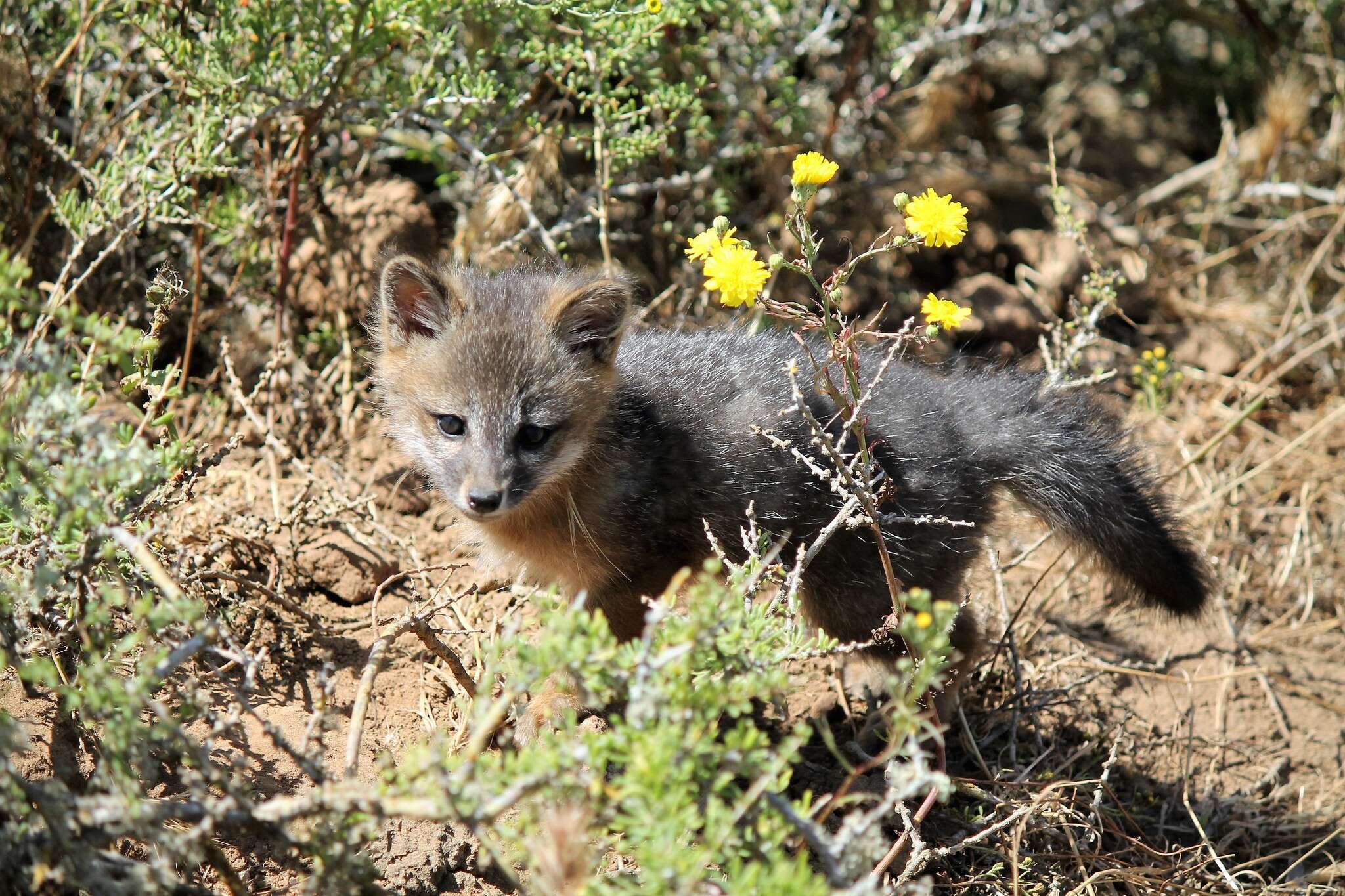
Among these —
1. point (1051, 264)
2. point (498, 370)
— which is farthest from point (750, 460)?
point (1051, 264)

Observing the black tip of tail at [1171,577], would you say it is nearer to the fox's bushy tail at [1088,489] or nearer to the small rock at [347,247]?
the fox's bushy tail at [1088,489]

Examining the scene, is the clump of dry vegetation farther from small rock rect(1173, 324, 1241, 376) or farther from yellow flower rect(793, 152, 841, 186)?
yellow flower rect(793, 152, 841, 186)

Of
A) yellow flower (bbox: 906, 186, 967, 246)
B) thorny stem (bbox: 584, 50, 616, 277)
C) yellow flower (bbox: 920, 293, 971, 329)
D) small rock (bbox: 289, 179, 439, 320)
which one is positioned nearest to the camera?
yellow flower (bbox: 906, 186, 967, 246)

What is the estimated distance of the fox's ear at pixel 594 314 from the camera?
3.79m

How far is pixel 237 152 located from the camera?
5199 millimetres

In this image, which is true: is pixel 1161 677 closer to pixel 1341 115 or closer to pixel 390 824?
pixel 390 824

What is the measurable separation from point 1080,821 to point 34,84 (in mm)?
5063

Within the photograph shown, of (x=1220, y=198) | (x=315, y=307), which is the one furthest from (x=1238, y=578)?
(x=315, y=307)

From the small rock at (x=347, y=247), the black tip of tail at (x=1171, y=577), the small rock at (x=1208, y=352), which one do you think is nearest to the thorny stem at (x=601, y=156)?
the small rock at (x=347, y=247)

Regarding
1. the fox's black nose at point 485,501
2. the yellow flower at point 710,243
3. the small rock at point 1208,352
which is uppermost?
the yellow flower at point 710,243

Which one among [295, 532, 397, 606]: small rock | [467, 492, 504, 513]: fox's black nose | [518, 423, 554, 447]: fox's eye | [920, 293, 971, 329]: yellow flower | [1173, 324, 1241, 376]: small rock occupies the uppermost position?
[920, 293, 971, 329]: yellow flower

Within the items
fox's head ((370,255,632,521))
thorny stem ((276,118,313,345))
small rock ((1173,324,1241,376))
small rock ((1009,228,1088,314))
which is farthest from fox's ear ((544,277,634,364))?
small rock ((1173,324,1241,376))

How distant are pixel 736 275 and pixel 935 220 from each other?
535 millimetres

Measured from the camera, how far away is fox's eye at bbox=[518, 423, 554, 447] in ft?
12.5
